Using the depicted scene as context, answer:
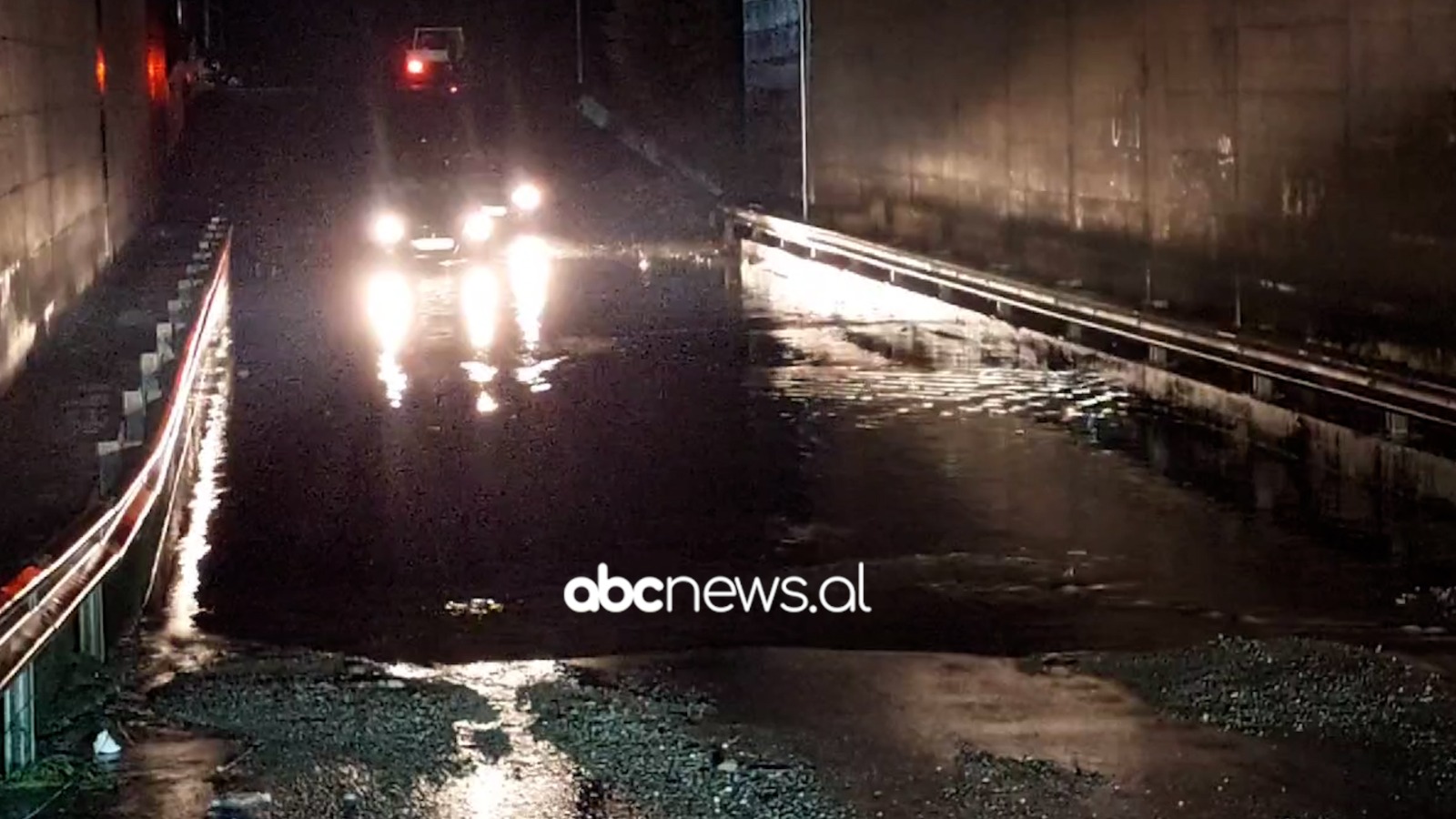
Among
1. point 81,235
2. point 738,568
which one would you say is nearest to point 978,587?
point 738,568

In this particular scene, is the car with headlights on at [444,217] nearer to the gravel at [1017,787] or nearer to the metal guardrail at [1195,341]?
the metal guardrail at [1195,341]

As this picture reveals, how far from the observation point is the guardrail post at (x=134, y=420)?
40.3 ft

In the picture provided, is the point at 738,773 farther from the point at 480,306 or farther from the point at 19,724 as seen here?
the point at 480,306

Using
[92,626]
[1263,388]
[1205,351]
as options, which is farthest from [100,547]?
[1205,351]

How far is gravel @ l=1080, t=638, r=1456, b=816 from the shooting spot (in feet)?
25.9

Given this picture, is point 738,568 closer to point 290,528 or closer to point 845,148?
point 290,528

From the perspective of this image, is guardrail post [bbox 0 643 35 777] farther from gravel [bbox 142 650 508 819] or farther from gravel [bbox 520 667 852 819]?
gravel [bbox 520 667 852 819]

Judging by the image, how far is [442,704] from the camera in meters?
8.90

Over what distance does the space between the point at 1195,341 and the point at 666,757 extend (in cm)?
1151

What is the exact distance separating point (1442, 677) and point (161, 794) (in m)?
4.86

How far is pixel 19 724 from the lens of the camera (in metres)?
7.97

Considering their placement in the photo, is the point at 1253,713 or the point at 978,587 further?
the point at 978,587

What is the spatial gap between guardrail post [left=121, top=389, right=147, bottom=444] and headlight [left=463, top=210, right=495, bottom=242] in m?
25.0

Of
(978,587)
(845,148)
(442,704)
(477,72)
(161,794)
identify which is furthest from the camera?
(477,72)
